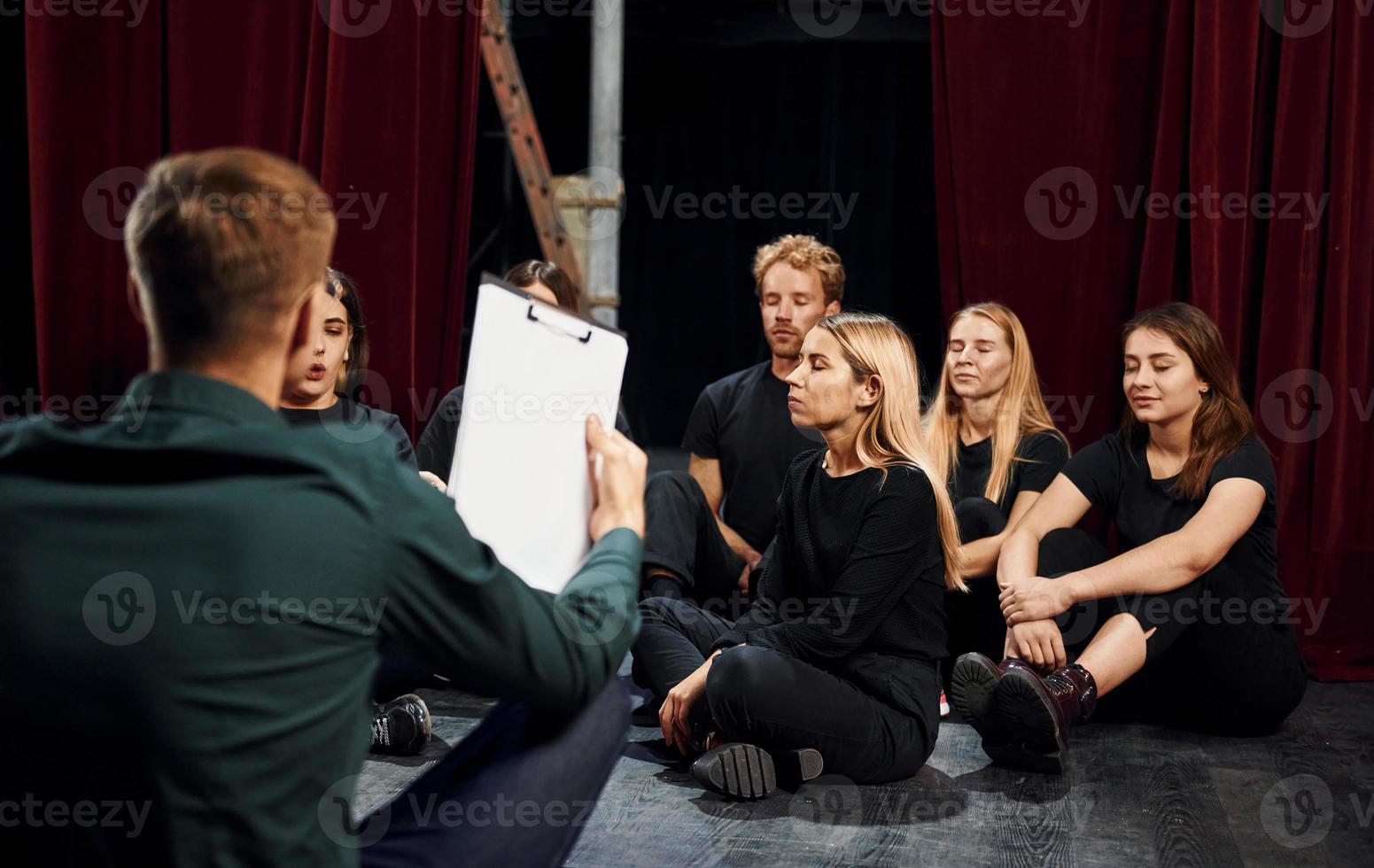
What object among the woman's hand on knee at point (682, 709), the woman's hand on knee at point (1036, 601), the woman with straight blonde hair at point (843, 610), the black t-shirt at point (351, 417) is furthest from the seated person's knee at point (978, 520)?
the black t-shirt at point (351, 417)

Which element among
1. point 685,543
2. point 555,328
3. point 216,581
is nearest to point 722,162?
point 685,543

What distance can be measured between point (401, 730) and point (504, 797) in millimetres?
1121

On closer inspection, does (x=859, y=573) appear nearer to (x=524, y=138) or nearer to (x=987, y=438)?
Answer: (x=987, y=438)

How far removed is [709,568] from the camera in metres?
2.77

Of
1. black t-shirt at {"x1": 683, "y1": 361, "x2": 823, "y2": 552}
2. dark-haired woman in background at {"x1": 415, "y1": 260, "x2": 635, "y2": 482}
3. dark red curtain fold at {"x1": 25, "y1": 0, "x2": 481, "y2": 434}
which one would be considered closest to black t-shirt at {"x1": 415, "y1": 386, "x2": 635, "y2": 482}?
dark-haired woman in background at {"x1": 415, "y1": 260, "x2": 635, "y2": 482}

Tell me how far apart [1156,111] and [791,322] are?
1041mm

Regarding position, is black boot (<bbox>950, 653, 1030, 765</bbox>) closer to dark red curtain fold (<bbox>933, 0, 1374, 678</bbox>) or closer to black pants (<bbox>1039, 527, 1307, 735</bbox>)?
black pants (<bbox>1039, 527, 1307, 735</bbox>)

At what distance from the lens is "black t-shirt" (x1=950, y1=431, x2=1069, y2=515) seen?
2.66 meters

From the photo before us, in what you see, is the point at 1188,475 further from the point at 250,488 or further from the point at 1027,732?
the point at 250,488

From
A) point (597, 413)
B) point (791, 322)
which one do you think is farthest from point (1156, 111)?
point (597, 413)

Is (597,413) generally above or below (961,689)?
above

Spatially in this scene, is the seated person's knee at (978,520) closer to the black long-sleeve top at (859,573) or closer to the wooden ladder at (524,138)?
the black long-sleeve top at (859,573)

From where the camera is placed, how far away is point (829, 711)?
1987mm

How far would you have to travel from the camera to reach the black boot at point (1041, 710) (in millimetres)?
2070
